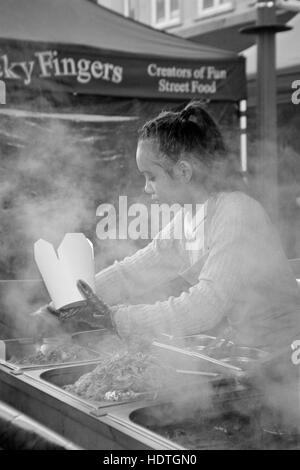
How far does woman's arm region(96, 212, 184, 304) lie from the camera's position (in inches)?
101

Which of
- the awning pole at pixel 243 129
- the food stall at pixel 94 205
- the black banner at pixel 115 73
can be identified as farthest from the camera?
the awning pole at pixel 243 129

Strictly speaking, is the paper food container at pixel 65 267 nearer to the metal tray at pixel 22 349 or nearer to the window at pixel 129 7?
the metal tray at pixel 22 349

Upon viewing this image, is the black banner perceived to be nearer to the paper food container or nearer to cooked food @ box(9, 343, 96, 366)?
cooked food @ box(9, 343, 96, 366)

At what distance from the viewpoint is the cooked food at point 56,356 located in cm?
220

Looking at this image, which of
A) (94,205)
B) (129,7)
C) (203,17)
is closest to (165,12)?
(129,7)

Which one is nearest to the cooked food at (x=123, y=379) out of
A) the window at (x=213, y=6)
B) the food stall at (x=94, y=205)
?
the food stall at (x=94, y=205)

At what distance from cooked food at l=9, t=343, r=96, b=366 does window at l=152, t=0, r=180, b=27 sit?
10464 mm

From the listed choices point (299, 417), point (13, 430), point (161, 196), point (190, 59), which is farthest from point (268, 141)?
point (13, 430)

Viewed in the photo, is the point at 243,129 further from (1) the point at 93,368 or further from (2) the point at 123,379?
(2) the point at 123,379

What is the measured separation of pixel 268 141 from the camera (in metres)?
4.57

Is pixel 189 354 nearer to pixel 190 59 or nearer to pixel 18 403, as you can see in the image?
pixel 18 403

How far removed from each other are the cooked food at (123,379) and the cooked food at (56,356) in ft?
0.88
